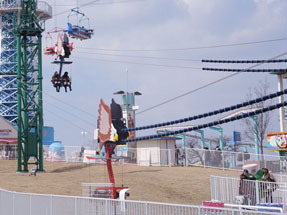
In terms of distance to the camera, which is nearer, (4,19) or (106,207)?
(106,207)

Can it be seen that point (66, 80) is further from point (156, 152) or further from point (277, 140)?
point (277, 140)

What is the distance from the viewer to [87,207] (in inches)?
529

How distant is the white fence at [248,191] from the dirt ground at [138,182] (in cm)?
368

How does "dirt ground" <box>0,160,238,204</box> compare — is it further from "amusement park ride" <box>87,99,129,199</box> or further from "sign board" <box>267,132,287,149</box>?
"amusement park ride" <box>87,99,129,199</box>

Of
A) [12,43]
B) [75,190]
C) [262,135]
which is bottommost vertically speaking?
[75,190]

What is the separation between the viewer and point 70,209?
1410 centimetres

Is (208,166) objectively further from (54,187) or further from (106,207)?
(106,207)

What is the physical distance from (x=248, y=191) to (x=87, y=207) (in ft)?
22.5

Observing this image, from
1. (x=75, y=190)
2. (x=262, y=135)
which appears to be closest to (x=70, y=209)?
(x=75, y=190)

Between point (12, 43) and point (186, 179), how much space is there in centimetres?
6322

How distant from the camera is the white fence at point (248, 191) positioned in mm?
17062

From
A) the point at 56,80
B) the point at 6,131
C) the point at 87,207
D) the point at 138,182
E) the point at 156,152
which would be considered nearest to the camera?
the point at 87,207

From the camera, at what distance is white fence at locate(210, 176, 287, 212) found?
17.1 meters

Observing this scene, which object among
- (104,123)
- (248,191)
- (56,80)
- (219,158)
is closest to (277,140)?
(219,158)
